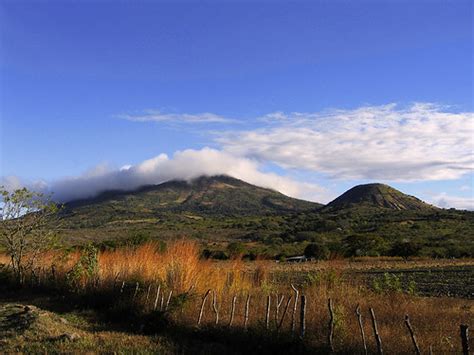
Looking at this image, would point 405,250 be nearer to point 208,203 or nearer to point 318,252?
point 318,252

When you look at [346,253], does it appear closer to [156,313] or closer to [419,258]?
[419,258]

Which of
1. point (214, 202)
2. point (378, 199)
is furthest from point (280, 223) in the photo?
point (214, 202)

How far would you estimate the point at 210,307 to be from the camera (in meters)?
10.9

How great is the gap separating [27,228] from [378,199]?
13143 centimetres

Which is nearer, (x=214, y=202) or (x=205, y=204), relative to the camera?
(x=205, y=204)

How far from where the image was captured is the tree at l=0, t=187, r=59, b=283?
711 inches

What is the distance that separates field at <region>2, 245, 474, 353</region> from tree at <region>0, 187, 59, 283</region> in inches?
81.6

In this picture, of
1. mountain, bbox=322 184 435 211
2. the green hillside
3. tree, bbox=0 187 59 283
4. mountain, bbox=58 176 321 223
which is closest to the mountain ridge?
mountain, bbox=58 176 321 223

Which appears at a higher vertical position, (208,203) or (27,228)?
(208,203)

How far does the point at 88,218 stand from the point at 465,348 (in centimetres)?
11979

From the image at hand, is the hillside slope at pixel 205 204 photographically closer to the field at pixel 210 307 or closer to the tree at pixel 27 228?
the tree at pixel 27 228

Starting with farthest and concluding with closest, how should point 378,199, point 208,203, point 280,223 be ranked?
point 208,203, point 378,199, point 280,223

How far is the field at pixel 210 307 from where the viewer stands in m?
8.41

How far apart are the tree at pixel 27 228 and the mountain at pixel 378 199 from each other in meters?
116
